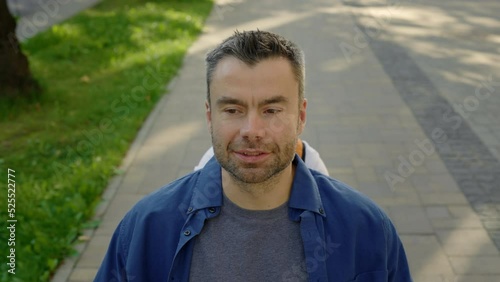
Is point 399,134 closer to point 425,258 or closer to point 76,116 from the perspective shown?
point 425,258

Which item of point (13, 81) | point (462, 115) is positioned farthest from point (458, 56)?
point (13, 81)

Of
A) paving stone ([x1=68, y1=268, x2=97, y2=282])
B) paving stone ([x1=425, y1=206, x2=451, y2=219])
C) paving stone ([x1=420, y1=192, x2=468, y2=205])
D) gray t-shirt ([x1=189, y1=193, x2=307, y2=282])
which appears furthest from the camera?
paving stone ([x1=420, y1=192, x2=468, y2=205])

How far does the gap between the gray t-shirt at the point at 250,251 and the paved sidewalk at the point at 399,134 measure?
2439 millimetres

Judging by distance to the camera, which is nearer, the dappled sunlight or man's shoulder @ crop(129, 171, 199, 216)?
man's shoulder @ crop(129, 171, 199, 216)

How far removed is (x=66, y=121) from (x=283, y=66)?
218 inches

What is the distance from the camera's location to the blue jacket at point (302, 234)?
6.13 ft

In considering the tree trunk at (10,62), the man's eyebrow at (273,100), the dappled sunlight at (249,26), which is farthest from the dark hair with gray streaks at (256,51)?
the dappled sunlight at (249,26)

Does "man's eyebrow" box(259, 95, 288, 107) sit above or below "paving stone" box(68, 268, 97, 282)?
above

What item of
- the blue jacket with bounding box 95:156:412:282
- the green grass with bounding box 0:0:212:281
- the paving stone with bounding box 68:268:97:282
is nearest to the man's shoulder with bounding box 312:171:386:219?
the blue jacket with bounding box 95:156:412:282

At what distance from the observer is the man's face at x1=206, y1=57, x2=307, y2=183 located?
6.13 feet

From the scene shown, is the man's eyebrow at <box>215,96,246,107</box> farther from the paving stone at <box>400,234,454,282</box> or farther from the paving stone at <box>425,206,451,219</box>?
the paving stone at <box>425,206,451,219</box>

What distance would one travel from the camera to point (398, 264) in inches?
81.0

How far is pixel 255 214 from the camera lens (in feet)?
6.27

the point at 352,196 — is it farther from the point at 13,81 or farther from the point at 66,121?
the point at 13,81
